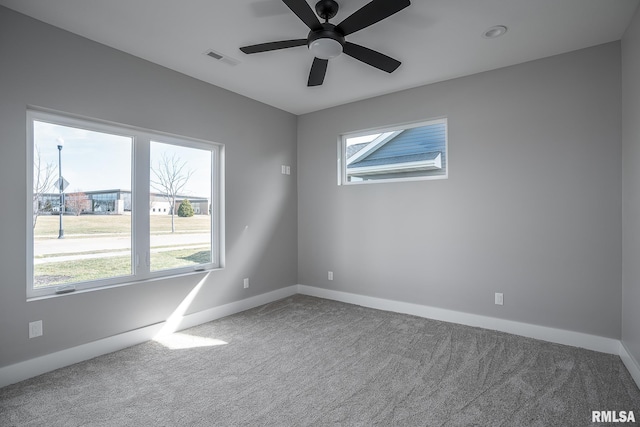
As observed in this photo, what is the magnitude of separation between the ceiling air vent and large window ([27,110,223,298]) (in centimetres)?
99

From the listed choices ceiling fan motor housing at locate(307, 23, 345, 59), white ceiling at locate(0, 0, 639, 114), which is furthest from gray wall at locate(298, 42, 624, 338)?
ceiling fan motor housing at locate(307, 23, 345, 59)

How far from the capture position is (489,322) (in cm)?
348

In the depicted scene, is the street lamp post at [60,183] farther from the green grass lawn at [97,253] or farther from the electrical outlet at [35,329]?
the electrical outlet at [35,329]

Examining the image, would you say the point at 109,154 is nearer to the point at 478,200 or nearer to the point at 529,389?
the point at 478,200

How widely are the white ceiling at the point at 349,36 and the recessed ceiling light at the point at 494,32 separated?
0.14ft

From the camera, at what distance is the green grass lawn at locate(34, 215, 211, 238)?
2.74 metres

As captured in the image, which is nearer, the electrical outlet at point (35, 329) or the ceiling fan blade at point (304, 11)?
the ceiling fan blade at point (304, 11)

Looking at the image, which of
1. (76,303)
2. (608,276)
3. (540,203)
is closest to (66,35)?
(76,303)

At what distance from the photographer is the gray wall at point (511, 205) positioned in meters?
2.96

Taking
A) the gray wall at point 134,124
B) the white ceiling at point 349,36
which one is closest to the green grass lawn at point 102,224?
the gray wall at point 134,124

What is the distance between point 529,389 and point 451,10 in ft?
9.14

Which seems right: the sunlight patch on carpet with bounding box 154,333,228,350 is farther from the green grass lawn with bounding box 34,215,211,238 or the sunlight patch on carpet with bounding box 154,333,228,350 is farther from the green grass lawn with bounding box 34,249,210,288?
the green grass lawn with bounding box 34,215,211,238

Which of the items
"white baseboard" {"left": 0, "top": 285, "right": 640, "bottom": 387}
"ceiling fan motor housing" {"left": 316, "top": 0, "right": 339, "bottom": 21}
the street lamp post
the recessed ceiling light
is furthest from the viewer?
the street lamp post

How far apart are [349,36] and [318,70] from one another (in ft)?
1.37
